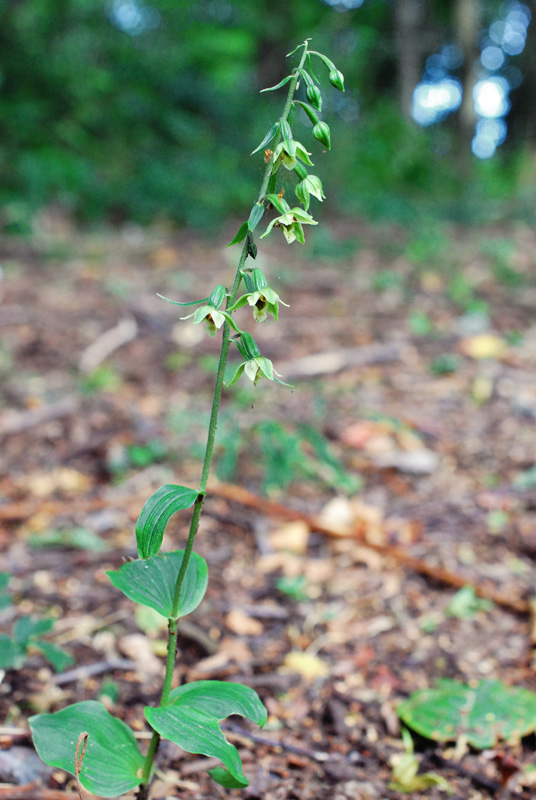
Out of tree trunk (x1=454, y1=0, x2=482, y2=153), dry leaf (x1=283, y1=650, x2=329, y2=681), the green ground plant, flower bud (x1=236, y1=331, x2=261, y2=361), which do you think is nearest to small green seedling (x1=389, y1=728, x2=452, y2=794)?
dry leaf (x1=283, y1=650, x2=329, y2=681)

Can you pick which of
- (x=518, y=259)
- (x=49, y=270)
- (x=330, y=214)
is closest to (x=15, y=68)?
(x=49, y=270)

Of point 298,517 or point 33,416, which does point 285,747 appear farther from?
point 33,416

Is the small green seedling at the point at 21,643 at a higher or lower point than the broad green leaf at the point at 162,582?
lower

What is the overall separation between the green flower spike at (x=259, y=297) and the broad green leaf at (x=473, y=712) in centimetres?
115

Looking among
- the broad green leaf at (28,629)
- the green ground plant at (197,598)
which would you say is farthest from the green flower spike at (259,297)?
the broad green leaf at (28,629)

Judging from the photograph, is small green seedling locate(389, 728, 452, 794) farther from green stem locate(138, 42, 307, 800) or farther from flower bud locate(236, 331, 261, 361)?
flower bud locate(236, 331, 261, 361)

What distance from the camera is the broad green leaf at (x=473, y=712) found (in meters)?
1.58

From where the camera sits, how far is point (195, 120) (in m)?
7.66

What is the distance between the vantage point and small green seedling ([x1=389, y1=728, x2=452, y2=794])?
149 centimetres

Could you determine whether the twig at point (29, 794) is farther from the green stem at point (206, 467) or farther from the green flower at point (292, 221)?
the green flower at point (292, 221)

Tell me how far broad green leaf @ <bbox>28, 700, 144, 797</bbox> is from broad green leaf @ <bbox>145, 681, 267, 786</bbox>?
13 cm

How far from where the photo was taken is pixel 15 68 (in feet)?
20.4

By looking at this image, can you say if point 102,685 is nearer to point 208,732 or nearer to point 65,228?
point 208,732

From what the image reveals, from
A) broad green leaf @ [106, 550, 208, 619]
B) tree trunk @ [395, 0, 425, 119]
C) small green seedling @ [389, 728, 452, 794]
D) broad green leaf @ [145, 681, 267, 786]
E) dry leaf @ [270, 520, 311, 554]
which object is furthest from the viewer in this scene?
tree trunk @ [395, 0, 425, 119]
